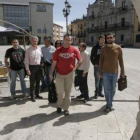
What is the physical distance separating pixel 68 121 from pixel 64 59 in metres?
1.28

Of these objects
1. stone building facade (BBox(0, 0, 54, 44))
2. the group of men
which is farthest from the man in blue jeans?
stone building facade (BBox(0, 0, 54, 44))

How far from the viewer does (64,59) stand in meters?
4.17

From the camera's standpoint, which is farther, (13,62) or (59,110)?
(13,62)

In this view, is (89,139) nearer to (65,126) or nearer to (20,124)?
(65,126)

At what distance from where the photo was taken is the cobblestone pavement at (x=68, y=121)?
353 centimetres

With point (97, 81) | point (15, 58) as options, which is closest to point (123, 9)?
point (97, 81)

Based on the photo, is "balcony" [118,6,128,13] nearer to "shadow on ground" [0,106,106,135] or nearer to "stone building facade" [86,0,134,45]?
"stone building facade" [86,0,134,45]

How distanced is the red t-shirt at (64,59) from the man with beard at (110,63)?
0.72 m

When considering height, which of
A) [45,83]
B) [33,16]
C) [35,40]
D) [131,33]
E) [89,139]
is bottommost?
[89,139]

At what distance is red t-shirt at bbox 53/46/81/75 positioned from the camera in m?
4.17

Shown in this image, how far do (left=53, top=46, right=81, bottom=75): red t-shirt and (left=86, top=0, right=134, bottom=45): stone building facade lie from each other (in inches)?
1852

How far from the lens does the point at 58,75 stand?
4.28 m

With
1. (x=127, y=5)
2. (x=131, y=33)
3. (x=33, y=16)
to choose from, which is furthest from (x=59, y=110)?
(x=33, y=16)

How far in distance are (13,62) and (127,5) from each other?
50.7 metres
